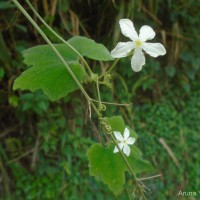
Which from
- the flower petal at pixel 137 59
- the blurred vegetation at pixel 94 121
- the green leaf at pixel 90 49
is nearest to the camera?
the flower petal at pixel 137 59

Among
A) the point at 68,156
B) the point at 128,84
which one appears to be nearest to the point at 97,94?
the point at 68,156

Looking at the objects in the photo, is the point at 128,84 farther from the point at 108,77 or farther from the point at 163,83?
the point at 108,77

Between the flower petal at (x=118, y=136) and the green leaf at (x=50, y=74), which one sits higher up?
the green leaf at (x=50, y=74)

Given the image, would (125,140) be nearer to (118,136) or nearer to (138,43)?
(118,136)

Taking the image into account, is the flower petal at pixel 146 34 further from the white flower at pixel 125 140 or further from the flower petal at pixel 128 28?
the white flower at pixel 125 140

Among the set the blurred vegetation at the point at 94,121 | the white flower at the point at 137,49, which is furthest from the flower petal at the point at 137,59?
the blurred vegetation at the point at 94,121

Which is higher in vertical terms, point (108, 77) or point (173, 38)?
point (108, 77)

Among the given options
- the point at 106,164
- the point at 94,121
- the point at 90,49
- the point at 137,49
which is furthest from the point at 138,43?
the point at 94,121
